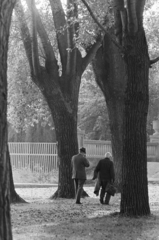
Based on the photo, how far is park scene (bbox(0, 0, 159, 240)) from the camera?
472 inches

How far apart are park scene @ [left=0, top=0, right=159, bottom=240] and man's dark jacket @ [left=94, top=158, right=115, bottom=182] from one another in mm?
29

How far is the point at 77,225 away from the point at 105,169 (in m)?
5.90

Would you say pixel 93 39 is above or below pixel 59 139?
above

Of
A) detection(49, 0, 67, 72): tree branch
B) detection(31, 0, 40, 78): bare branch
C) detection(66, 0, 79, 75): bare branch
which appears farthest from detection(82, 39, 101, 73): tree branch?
detection(31, 0, 40, 78): bare branch

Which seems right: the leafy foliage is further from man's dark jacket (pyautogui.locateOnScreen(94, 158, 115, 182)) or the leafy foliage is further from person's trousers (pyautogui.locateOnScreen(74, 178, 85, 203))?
man's dark jacket (pyautogui.locateOnScreen(94, 158, 115, 182))

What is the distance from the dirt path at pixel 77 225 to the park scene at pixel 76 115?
2 cm

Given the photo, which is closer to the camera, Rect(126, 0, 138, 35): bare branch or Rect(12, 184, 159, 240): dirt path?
Rect(12, 184, 159, 240): dirt path

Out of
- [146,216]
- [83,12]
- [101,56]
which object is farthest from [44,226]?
[101,56]

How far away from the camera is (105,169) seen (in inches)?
733

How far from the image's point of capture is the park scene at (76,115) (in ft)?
39.3

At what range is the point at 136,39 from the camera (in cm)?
1400

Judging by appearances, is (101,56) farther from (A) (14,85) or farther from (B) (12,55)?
(A) (14,85)

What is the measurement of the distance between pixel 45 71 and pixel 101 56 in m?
3.41

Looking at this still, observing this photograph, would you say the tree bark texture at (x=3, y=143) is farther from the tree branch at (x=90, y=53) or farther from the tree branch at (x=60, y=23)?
the tree branch at (x=90, y=53)
